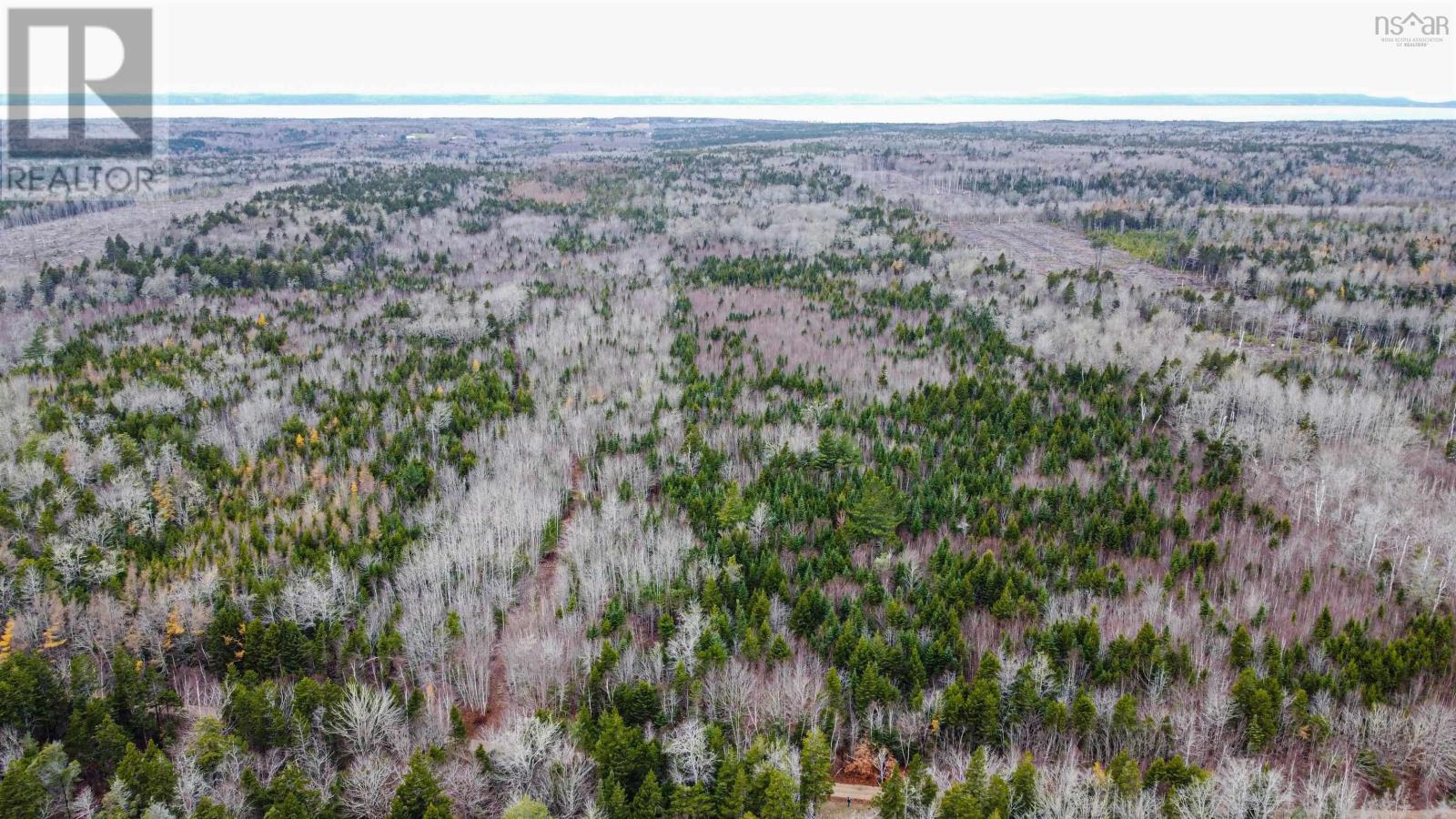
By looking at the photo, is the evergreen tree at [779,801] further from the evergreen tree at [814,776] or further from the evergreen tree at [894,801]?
the evergreen tree at [894,801]

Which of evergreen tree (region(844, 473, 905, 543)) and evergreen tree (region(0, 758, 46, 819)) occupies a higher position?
evergreen tree (region(844, 473, 905, 543))

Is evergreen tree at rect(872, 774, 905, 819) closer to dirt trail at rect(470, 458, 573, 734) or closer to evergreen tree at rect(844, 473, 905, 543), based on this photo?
dirt trail at rect(470, 458, 573, 734)

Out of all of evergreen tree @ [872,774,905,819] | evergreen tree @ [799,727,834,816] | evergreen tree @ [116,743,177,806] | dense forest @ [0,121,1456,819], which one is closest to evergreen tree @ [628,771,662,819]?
dense forest @ [0,121,1456,819]

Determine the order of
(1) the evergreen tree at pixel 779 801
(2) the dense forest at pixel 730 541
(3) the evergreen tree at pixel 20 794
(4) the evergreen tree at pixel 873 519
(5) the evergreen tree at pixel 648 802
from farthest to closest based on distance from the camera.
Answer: (4) the evergreen tree at pixel 873 519
(2) the dense forest at pixel 730 541
(5) the evergreen tree at pixel 648 802
(1) the evergreen tree at pixel 779 801
(3) the evergreen tree at pixel 20 794

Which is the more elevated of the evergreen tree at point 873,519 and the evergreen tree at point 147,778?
the evergreen tree at point 873,519

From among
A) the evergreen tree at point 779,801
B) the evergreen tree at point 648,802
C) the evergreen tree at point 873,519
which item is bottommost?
the evergreen tree at point 648,802

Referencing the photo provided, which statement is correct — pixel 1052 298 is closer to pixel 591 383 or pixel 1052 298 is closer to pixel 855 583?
pixel 591 383

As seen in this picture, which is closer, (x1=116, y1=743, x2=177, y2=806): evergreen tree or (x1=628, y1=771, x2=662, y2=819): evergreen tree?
(x1=116, y1=743, x2=177, y2=806): evergreen tree

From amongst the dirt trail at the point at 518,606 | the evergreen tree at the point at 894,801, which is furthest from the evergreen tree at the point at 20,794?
the evergreen tree at the point at 894,801
